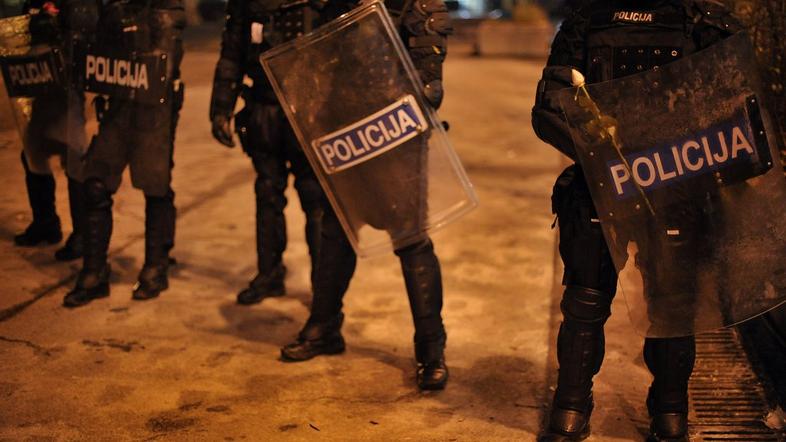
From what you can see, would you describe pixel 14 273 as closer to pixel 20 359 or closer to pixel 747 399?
pixel 20 359

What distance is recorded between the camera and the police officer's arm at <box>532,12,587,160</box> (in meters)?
3.47

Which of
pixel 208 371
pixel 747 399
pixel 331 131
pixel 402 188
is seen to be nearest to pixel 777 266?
pixel 747 399

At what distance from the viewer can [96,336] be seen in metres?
5.00

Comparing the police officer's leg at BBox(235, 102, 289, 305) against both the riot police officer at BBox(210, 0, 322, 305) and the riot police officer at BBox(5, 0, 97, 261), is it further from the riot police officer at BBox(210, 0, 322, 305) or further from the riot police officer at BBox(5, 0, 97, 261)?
the riot police officer at BBox(5, 0, 97, 261)

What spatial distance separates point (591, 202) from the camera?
141 inches

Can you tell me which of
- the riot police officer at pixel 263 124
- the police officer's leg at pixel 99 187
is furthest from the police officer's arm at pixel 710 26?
the police officer's leg at pixel 99 187

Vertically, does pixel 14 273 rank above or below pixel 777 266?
below

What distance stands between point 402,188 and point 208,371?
123 centimetres

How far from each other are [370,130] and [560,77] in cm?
98

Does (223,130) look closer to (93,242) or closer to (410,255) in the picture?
(93,242)

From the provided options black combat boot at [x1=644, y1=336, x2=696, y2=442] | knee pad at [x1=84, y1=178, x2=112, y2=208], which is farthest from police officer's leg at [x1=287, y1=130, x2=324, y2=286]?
black combat boot at [x1=644, y1=336, x2=696, y2=442]

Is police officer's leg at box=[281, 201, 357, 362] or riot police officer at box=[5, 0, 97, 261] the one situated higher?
riot police officer at box=[5, 0, 97, 261]

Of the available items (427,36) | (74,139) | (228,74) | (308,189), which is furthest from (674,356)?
(74,139)

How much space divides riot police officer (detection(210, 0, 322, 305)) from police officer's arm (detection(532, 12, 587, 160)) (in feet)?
5.25
